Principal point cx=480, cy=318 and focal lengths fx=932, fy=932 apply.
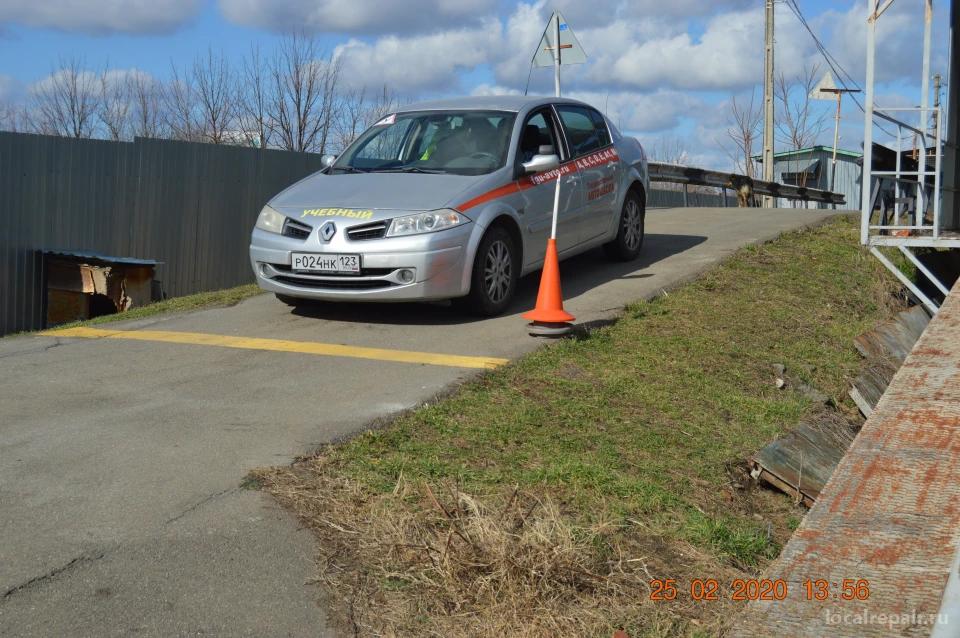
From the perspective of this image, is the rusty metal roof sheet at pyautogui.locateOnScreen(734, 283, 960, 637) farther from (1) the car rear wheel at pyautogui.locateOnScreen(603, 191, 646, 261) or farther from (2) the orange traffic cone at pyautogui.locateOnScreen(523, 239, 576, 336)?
(1) the car rear wheel at pyautogui.locateOnScreen(603, 191, 646, 261)

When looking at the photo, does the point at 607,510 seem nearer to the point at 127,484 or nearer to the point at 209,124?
the point at 127,484

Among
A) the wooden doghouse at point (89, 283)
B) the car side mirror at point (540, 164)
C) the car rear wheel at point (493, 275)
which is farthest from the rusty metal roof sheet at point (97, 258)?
the car side mirror at point (540, 164)

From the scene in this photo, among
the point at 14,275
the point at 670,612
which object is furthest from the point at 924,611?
the point at 14,275

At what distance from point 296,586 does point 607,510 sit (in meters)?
1.44

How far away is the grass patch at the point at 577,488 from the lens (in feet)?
10.9

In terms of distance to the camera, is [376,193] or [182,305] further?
[182,305]

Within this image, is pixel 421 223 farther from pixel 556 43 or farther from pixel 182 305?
pixel 556 43

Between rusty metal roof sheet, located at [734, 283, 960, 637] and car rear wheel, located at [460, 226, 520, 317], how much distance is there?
154 inches

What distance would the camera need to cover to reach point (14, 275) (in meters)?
10.4

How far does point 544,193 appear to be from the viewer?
848cm

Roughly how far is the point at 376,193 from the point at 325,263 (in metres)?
0.75

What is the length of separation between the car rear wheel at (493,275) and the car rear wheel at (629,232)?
7.85 ft

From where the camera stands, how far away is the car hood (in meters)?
7.39

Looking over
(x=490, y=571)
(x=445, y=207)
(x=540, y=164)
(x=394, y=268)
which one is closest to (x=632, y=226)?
(x=540, y=164)
